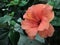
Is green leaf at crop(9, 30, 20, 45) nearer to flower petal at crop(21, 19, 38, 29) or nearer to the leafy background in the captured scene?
the leafy background

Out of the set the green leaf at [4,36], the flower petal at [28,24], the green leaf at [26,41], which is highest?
the flower petal at [28,24]

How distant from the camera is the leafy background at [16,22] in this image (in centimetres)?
68

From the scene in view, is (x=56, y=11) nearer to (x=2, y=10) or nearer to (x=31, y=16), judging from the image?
(x=31, y=16)

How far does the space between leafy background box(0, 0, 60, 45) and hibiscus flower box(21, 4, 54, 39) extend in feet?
0.16

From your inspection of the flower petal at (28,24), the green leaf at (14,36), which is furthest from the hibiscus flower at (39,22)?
the green leaf at (14,36)

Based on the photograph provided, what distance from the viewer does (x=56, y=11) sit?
67 cm

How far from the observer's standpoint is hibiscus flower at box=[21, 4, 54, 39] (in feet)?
1.97

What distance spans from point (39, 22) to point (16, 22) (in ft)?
0.45

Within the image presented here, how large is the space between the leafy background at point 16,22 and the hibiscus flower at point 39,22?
5 centimetres

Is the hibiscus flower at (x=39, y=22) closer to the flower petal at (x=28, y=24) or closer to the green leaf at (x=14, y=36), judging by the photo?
the flower petal at (x=28, y=24)

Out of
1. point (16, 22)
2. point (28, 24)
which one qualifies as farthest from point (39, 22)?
point (16, 22)

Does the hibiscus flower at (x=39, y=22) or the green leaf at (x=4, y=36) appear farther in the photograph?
the green leaf at (x=4, y=36)

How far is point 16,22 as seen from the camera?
0.75m

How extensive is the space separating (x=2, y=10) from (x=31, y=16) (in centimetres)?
21
